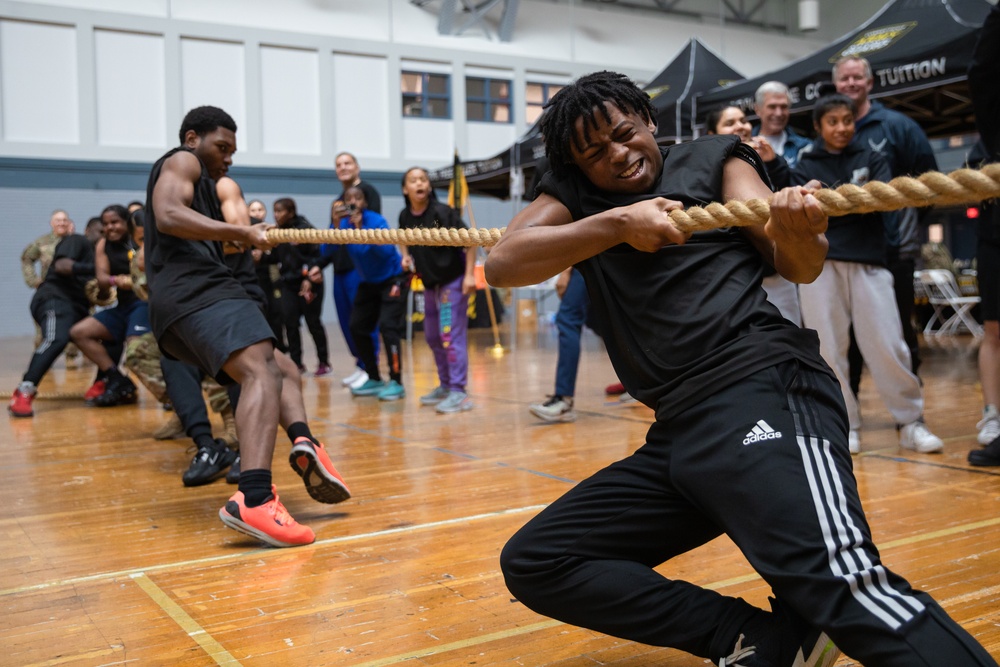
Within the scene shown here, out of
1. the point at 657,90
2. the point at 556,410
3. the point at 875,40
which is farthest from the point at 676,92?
the point at 556,410

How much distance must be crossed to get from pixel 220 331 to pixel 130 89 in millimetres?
17690

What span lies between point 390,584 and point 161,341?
4.86 feet

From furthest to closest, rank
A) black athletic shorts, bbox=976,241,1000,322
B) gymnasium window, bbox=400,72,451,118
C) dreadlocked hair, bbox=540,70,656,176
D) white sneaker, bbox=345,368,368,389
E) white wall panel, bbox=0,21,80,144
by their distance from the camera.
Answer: gymnasium window, bbox=400,72,451,118, white wall panel, bbox=0,21,80,144, white sneaker, bbox=345,368,368,389, black athletic shorts, bbox=976,241,1000,322, dreadlocked hair, bbox=540,70,656,176

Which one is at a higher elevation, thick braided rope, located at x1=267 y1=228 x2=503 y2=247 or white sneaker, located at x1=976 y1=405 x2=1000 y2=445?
thick braided rope, located at x1=267 y1=228 x2=503 y2=247

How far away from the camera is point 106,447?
5.36 meters

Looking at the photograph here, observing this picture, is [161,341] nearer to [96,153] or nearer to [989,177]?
[989,177]

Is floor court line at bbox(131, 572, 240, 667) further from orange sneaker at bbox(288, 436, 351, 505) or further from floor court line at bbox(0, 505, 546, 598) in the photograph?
orange sneaker at bbox(288, 436, 351, 505)

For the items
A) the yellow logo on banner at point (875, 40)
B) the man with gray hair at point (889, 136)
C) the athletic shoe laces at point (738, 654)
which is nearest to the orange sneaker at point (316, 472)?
the athletic shoe laces at point (738, 654)

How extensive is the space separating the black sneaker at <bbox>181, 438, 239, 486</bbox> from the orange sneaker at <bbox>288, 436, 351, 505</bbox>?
1.07m

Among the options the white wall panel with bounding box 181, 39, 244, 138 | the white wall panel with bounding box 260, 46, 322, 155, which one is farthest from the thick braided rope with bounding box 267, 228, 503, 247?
the white wall panel with bounding box 260, 46, 322, 155

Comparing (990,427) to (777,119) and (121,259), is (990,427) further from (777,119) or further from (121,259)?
(121,259)

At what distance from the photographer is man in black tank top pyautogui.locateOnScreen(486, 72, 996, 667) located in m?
1.57

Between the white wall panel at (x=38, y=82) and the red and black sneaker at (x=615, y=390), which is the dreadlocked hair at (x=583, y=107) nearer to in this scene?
the red and black sneaker at (x=615, y=390)

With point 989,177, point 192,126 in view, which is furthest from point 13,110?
point 989,177
